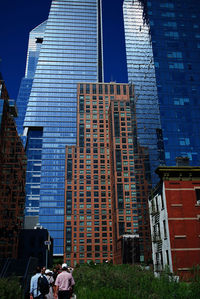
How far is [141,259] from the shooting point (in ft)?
340

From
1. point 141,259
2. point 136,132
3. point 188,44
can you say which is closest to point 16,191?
point 141,259

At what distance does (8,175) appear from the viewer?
226 ft

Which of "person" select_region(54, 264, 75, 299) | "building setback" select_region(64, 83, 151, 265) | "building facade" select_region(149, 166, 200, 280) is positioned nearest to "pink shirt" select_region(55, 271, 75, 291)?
"person" select_region(54, 264, 75, 299)

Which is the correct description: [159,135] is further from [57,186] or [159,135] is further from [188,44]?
[57,186]

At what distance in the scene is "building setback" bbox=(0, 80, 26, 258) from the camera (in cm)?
6378

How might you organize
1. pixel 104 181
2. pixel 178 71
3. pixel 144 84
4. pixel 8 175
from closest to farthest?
1. pixel 8 175
2. pixel 178 71
3. pixel 144 84
4. pixel 104 181

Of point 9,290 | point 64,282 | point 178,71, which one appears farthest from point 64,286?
point 178,71

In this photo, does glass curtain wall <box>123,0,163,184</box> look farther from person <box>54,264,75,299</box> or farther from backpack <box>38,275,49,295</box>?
person <box>54,264,75,299</box>

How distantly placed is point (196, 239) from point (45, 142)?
5157 inches

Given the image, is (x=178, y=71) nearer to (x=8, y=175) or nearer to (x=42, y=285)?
(x=8, y=175)

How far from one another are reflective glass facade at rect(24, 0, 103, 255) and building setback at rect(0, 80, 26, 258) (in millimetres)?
62628

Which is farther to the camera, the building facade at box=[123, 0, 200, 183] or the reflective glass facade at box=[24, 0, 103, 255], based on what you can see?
the reflective glass facade at box=[24, 0, 103, 255]

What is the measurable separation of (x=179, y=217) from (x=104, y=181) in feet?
326

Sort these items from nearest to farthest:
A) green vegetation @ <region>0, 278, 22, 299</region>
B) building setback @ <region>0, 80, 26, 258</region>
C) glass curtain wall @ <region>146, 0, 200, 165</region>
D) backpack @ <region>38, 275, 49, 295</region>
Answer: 1. green vegetation @ <region>0, 278, 22, 299</region>
2. backpack @ <region>38, 275, 49, 295</region>
3. building setback @ <region>0, 80, 26, 258</region>
4. glass curtain wall @ <region>146, 0, 200, 165</region>
